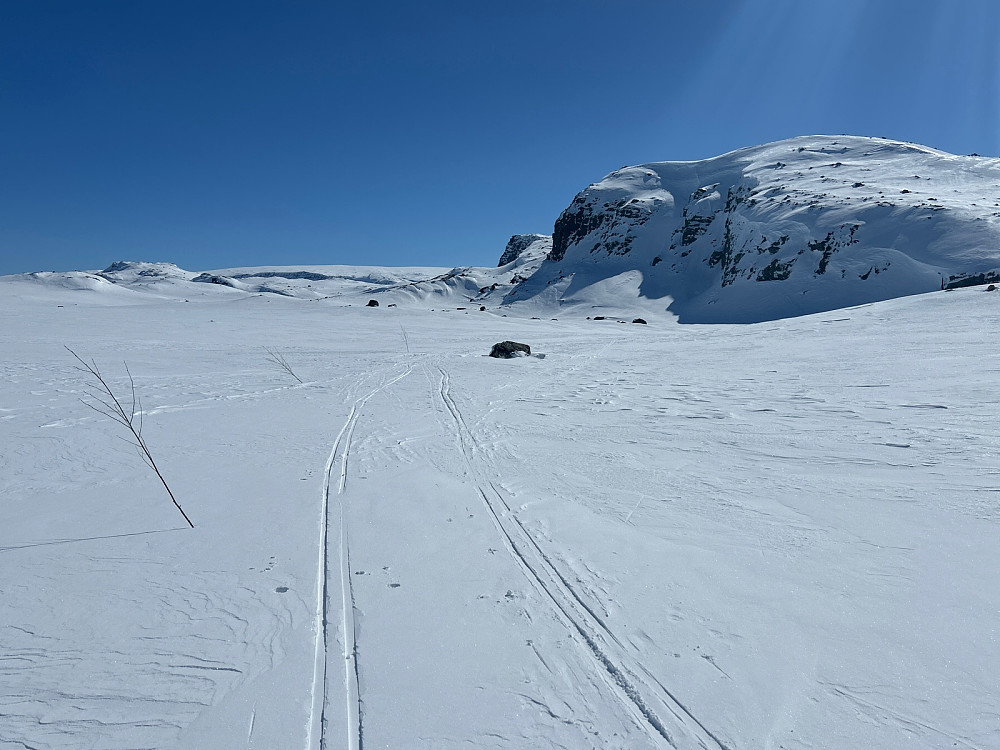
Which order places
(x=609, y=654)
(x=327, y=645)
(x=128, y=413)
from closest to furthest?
(x=609, y=654), (x=327, y=645), (x=128, y=413)

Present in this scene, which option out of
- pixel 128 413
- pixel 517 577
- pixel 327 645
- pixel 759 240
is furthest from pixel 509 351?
pixel 759 240

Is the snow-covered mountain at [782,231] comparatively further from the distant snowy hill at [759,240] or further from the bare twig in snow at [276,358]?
the bare twig in snow at [276,358]

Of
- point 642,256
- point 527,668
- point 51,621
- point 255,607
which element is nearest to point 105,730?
point 255,607

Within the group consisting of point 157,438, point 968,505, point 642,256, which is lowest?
point 157,438

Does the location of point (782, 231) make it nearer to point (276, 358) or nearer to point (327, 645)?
point (276, 358)

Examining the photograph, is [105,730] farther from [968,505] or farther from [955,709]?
[968,505]

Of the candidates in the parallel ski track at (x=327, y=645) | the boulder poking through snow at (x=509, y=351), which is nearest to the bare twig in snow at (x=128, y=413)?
the parallel ski track at (x=327, y=645)

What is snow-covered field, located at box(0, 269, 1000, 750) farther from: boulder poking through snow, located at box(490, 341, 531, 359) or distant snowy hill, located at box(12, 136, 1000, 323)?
distant snowy hill, located at box(12, 136, 1000, 323)

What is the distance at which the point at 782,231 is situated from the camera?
2152 inches

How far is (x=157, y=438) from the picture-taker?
336 inches

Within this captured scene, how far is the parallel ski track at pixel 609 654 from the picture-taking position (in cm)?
262

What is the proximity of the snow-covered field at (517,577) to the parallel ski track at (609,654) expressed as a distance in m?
0.02

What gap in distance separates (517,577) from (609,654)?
41.8 inches

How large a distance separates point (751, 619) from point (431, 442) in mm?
5512
